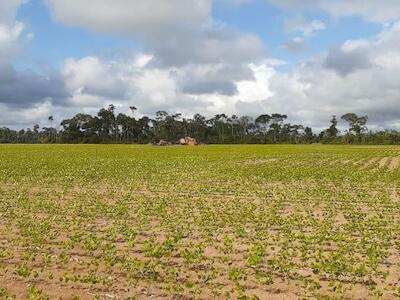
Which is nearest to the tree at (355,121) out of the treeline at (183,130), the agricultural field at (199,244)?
the treeline at (183,130)

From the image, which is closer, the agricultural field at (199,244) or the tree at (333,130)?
the agricultural field at (199,244)

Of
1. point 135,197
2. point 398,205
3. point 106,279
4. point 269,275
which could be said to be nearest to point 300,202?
point 398,205

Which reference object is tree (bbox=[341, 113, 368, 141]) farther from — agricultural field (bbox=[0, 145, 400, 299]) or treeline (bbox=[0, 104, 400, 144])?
agricultural field (bbox=[0, 145, 400, 299])

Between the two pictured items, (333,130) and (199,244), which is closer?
(199,244)

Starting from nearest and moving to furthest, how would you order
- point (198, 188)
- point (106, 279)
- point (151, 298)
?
point (151, 298) → point (106, 279) → point (198, 188)

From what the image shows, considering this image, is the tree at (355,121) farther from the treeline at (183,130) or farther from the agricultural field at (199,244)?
the agricultural field at (199,244)

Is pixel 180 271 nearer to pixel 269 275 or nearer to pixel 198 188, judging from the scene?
pixel 269 275

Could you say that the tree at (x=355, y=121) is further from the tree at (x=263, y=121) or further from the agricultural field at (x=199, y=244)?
the agricultural field at (x=199, y=244)

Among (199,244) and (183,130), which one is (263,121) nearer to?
(183,130)

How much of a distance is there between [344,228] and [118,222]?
21.0 ft

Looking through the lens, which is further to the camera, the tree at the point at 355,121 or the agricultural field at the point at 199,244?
the tree at the point at 355,121

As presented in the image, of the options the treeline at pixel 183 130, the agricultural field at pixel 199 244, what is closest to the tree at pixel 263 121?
the treeline at pixel 183 130

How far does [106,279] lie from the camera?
8.34 metres

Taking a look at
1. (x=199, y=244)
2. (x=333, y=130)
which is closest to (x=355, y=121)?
(x=333, y=130)
